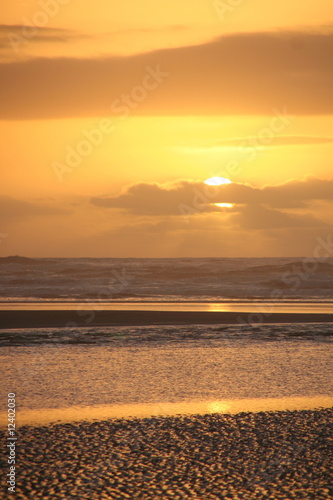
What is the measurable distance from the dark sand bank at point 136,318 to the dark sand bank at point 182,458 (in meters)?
16.7

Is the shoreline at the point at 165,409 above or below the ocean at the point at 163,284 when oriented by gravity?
below

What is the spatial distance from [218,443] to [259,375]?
18.6 ft

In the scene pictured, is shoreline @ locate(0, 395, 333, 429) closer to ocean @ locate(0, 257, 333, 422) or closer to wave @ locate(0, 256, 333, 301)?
ocean @ locate(0, 257, 333, 422)

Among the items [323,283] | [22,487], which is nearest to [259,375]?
[22,487]

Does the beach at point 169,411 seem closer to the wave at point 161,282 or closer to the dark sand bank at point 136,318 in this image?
the dark sand bank at point 136,318

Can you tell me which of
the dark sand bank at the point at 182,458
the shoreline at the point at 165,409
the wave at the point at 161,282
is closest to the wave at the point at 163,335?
the shoreline at the point at 165,409

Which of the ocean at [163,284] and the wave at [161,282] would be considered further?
the wave at [161,282]

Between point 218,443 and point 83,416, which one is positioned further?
point 83,416

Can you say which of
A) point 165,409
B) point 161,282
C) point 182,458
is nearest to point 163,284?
point 161,282

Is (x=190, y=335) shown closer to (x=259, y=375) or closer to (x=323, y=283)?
(x=259, y=375)

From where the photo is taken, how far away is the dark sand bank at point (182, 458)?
7.05 m

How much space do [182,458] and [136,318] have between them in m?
21.2

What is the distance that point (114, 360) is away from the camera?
1667 centimetres

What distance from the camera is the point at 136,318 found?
1158 inches
